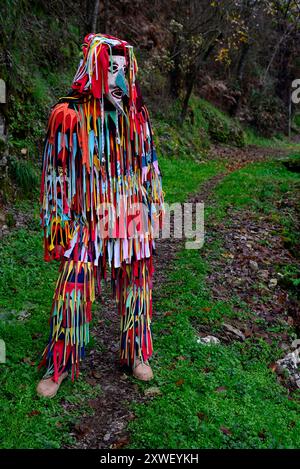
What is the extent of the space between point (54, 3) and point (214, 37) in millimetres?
6255

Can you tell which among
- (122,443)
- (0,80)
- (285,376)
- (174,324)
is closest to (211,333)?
(174,324)

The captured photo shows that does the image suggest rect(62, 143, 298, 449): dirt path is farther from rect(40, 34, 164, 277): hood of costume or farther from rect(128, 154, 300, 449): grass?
rect(40, 34, 164, 277): hood of costume

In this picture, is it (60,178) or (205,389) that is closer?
(60,178)

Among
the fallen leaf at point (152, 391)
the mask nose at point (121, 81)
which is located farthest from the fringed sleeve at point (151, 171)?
the fallen leaf at point (152, 391)

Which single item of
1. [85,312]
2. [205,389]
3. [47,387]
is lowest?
[205,389]

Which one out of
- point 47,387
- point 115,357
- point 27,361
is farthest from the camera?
point 115,357

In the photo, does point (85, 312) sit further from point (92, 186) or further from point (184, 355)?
point (184, 355)

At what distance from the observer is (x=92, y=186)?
2.77m

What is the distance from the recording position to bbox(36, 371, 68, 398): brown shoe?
2.83 metres

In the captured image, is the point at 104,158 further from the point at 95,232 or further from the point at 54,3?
the point at 54,3

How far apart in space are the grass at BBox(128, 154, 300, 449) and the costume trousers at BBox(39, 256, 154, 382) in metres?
0.34

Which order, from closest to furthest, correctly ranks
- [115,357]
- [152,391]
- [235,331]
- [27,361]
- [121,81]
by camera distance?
[121,81]
[152,391]
[27,361]
[115,357]
[235,331]

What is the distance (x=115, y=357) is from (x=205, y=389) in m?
0.74

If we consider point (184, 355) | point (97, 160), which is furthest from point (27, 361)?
point (97, 160)
